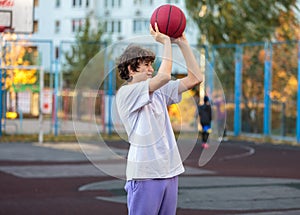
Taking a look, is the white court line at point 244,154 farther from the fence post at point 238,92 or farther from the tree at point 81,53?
the tree at point 81,53

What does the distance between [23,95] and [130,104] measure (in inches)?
1093

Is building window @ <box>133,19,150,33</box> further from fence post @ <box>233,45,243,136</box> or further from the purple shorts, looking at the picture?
the purple shorts

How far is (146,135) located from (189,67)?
1.97ft

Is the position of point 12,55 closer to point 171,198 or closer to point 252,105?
point 252,105

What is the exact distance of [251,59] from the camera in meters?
29.0

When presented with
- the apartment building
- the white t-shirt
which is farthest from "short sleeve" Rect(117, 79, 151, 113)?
the apartment building

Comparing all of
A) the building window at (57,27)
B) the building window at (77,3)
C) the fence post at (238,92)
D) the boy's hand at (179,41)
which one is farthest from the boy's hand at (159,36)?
the building window at (57,27)

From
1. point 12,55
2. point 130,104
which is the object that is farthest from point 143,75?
point 12,55

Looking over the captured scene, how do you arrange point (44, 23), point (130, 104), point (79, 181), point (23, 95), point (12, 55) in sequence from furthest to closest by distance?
point (44, 23)
point (23, 95)
point (12, 55)
point (79, 181)
point (130, 104)

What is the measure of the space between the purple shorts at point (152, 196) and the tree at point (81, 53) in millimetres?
47942

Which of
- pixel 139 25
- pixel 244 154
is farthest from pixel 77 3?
pixel 244 154

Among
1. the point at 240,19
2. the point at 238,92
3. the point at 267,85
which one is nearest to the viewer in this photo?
the point at 267,85

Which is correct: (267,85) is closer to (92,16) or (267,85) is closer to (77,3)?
(92,16)

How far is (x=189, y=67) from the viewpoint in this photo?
17.0 feet
